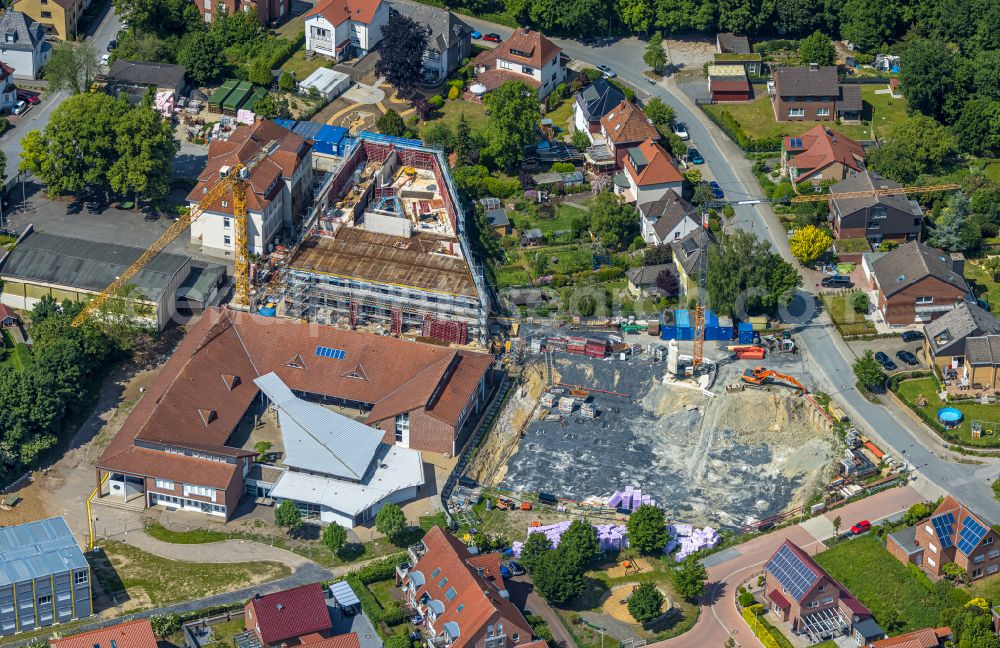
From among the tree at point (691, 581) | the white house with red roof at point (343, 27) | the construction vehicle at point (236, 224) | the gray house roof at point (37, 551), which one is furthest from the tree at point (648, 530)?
the white house with red roof at point (343, 27)

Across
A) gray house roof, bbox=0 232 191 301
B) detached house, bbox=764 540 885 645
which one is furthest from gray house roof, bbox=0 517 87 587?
detached house, bbox=764 540 885 645

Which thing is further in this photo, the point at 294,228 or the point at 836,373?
the point at 294,228

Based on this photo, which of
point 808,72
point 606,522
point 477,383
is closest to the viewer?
point 606,522

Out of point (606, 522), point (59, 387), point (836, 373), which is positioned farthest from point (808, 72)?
point (59, 387)

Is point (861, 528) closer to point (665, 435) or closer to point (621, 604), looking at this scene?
point (665, 435)

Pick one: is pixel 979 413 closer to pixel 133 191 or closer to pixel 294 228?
pixel 294 228

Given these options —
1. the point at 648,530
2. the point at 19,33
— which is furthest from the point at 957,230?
the point at 19,33
